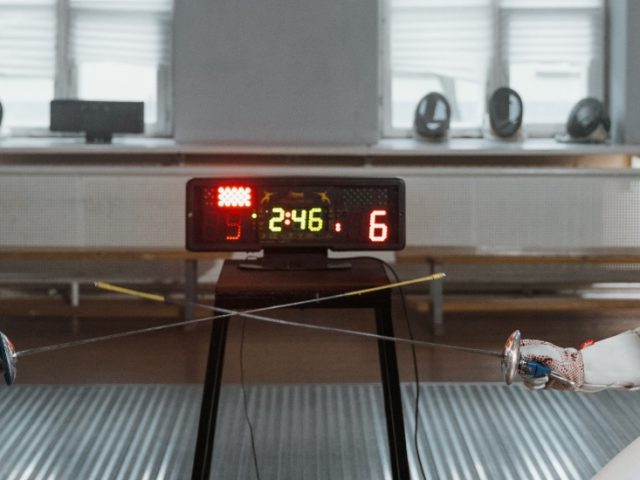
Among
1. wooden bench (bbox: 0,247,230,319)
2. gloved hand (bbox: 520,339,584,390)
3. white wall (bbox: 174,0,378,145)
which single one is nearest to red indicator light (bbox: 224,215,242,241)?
gloved hand (bbox: 520,339,584,390)

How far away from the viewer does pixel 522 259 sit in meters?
4.55

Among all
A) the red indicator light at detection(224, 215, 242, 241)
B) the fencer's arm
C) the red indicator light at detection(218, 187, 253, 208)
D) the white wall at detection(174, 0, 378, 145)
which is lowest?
the fencer's arm

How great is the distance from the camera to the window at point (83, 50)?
5305 mm

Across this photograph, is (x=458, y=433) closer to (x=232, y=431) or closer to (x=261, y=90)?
(x=232, y=431)

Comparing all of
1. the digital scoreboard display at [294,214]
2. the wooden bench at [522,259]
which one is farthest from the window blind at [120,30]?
the digital scoreboard display at [294,214]

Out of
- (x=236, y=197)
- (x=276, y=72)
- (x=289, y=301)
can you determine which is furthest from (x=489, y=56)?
(x=289, y=301)

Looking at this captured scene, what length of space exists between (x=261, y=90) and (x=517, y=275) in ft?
5.94

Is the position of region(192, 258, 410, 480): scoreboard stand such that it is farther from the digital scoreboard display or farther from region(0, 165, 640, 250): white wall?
region(0, 165, 640, 250): white wall

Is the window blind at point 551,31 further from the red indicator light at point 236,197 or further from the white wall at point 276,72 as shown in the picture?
the red indicator light at point 236,197

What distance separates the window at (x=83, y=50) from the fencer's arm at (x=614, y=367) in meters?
4.04

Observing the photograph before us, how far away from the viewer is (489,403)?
10.1ft

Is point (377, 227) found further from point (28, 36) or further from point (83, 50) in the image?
point (28, 36)

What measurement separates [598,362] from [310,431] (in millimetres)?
1209

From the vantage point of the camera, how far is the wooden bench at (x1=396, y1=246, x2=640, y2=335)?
14.4 ft
